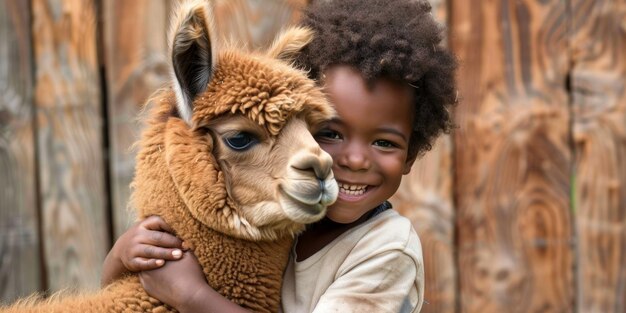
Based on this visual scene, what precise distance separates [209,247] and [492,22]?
234 centimetres

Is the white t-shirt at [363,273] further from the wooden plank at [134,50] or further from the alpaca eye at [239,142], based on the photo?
the wooden plank at [134,50]

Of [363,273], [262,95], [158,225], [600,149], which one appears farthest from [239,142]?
[600,149]

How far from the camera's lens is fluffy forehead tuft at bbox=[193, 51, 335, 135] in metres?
2.44

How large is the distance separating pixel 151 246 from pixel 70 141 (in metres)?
2.00

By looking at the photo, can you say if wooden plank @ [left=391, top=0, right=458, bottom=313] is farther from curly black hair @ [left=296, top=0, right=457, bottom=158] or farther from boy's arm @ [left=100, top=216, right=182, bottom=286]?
boy's arm @ [left=100, top=216, right=182, bottom=286]

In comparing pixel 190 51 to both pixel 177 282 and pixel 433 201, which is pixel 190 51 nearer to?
pixel 177 282

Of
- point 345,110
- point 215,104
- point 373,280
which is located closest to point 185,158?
point 215,104

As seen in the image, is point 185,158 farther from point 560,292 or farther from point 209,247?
→ point 560,292

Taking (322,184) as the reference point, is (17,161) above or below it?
below

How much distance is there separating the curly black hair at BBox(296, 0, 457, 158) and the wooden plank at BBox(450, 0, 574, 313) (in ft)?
5.06

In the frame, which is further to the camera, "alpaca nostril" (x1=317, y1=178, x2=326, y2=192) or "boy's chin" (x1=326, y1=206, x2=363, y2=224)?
"boy's chin" (x1=326, y1=206, x2=363, y2=224)

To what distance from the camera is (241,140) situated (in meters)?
2.47

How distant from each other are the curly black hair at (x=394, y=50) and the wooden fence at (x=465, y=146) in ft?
5.12

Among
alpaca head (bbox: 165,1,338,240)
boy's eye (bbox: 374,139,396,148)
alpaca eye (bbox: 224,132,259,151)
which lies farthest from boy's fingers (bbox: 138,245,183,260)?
boy's eye (bbox: 374,139,396,148)
